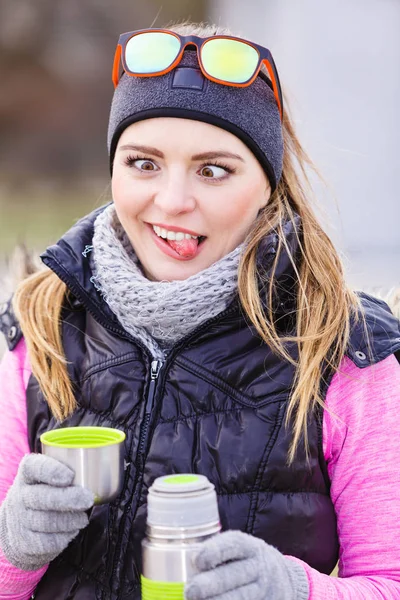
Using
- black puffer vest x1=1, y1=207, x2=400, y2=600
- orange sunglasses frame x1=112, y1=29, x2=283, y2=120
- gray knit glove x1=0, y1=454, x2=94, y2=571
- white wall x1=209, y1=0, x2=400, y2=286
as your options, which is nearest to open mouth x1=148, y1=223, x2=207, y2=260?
black puffer vest x1=1, y1=207, x2=400, y2=600

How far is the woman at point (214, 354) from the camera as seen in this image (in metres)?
1.41

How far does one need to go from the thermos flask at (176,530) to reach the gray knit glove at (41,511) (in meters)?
0.17

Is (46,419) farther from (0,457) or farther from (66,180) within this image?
(66,180)

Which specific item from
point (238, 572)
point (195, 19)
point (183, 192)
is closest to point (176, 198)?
point (183, 192)

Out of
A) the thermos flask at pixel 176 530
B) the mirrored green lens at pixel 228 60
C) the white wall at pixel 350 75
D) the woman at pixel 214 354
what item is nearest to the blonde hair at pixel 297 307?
the woman at pixel 214 354

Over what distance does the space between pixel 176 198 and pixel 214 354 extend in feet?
0.99

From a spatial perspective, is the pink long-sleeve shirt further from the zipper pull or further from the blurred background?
the blurred background

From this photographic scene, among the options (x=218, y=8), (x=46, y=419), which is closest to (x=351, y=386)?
(x=46, y=419)

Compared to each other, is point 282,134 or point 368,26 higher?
point 368,26

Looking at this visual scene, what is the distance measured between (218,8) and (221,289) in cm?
264

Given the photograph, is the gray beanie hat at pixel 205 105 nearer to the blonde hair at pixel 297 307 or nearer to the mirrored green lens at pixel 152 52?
the mirrored green lens at pixel 152 52

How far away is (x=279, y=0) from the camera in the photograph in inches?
151

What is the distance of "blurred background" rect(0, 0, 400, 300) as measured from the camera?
373cm

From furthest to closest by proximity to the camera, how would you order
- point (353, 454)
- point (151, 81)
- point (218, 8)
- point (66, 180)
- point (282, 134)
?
point (66, 180)
point (218, 8)
point (282, 134)
point (151, 81)
point (353, 454)
